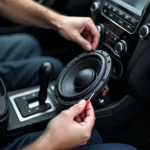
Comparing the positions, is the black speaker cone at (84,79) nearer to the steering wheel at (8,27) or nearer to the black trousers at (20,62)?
the black trousers at (20,62)

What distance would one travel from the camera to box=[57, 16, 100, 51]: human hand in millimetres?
909

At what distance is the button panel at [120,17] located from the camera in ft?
2.77

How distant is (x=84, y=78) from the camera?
82cm

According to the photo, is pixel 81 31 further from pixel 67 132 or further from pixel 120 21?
pixel 67 132

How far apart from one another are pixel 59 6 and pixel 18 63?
477mm

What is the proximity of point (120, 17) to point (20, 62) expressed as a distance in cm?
34

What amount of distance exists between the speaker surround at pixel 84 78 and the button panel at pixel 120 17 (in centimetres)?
10

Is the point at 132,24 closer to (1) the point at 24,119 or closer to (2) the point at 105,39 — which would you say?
(2) the point at 105,39

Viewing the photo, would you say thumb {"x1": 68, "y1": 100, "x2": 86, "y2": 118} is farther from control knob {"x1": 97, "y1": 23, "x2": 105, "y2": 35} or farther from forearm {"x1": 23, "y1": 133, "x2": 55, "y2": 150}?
control knob {"x1": 97, "y1": 23, "x2": 105, "y2": 35}

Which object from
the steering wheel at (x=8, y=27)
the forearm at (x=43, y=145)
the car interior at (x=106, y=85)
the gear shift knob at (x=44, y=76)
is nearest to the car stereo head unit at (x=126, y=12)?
the car interior at (x=106, y=85)

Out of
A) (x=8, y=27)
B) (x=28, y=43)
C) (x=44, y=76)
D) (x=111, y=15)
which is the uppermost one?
(x=111, y=15)

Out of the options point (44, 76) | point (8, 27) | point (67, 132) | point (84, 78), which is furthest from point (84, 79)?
point (8, 27)

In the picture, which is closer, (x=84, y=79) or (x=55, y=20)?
(x=84, y=79)

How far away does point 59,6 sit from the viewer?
134 cm
